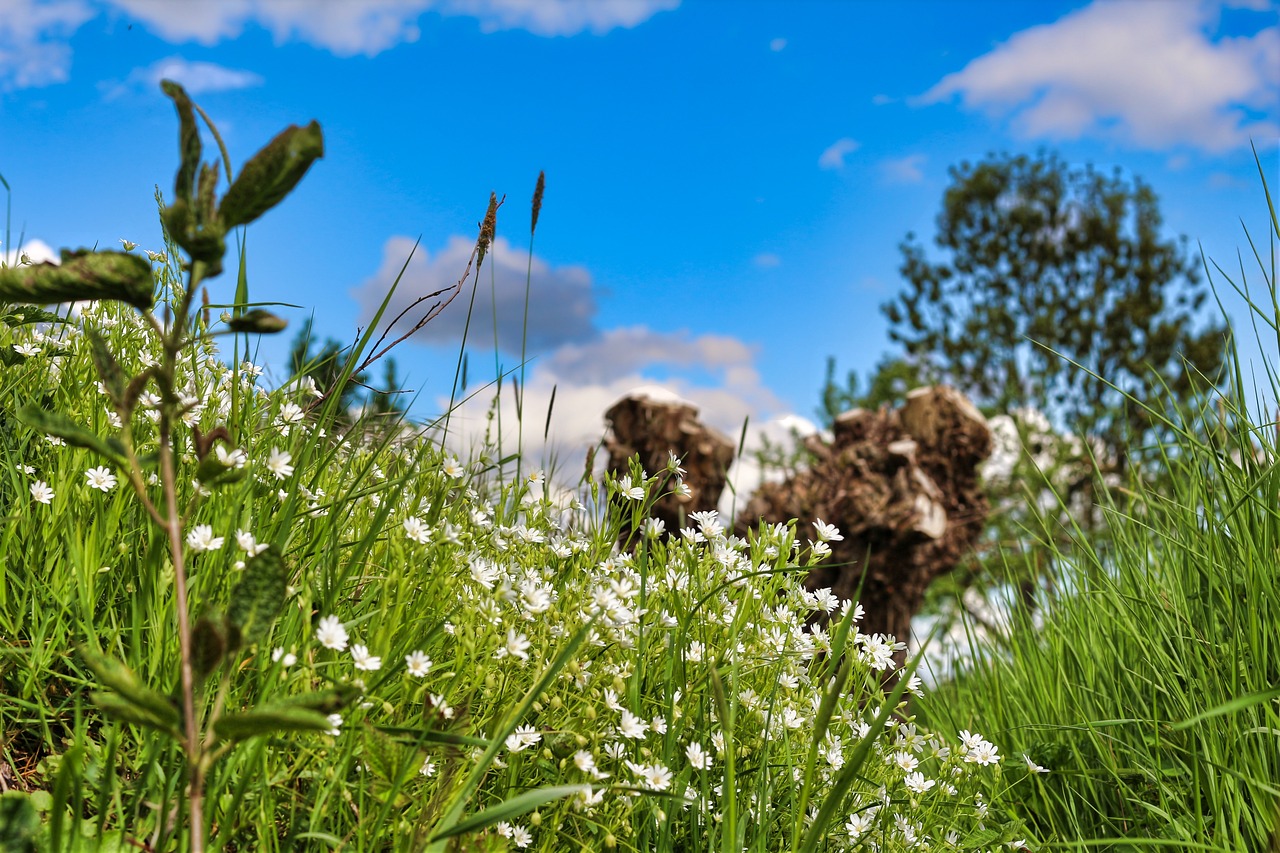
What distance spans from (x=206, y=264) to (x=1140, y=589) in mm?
3041

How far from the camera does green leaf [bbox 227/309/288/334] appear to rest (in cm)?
120

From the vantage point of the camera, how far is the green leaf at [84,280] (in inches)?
45.6

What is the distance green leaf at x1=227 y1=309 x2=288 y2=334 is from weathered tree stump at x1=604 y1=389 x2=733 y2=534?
9.46 meters

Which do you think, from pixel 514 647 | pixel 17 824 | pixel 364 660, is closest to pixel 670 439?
pixel 514 647

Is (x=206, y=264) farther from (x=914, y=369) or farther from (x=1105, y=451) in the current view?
(x=914, y=369)

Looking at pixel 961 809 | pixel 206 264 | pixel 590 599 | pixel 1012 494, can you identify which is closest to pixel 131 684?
pixel 206 264

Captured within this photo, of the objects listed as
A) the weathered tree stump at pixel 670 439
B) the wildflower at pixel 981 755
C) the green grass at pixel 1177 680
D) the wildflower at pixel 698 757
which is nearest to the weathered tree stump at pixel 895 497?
the weathered tree stump at pixel 670 439

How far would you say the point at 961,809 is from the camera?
233 centimetres

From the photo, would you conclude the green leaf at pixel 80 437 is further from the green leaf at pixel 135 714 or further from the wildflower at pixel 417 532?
the wildflower at pixel 417 532

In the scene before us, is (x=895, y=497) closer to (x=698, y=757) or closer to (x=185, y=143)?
(x=698, y=757)

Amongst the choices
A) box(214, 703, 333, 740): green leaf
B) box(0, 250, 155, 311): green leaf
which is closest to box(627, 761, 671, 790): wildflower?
box(214, 703, 333, 740): green leaf

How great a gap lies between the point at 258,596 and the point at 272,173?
0.57 meters

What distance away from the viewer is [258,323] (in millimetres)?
1209

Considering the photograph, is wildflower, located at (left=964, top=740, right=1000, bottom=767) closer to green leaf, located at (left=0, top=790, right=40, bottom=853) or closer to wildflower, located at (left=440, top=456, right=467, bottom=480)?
wildflower, located at (left=440, top=456, right=467, bottom=480)
